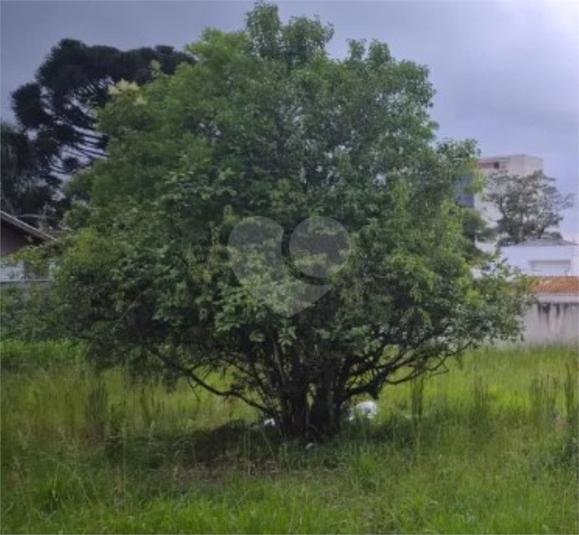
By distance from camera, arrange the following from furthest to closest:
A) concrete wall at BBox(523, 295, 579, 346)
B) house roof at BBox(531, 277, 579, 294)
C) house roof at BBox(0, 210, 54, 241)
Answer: house roof at BBox(531, 277, 579, 294) → concrete wall at BBox(523, 295, 579, 346) → house roof at BBox(0, 210, 54, 241)

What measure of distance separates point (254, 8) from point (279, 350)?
2075mm

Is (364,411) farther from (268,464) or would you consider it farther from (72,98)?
(72,98)

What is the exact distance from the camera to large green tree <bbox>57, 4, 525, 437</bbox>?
434cm

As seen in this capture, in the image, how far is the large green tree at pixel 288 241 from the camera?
4336 millimetres

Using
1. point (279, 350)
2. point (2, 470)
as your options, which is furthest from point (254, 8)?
point (2, 470)

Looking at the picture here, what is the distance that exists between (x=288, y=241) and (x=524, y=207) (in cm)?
1590

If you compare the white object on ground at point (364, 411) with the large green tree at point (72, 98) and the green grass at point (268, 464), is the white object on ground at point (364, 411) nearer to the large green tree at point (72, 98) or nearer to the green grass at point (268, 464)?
the green grass at point (268, 464)

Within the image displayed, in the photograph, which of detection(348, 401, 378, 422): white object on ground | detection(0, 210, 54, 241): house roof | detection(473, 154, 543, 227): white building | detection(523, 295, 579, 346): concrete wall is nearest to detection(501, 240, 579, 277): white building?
detection(473, 154, 543, 227): white building

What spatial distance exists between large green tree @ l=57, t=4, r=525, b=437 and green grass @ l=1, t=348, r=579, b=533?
41 centimetres

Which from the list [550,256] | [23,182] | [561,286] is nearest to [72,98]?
[23,182]

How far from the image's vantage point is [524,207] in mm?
19297

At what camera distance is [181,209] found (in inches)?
177

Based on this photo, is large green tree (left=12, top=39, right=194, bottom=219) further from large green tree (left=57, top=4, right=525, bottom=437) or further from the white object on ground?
the white object on ground

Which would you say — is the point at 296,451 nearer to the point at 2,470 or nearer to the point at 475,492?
the point at 475,492
